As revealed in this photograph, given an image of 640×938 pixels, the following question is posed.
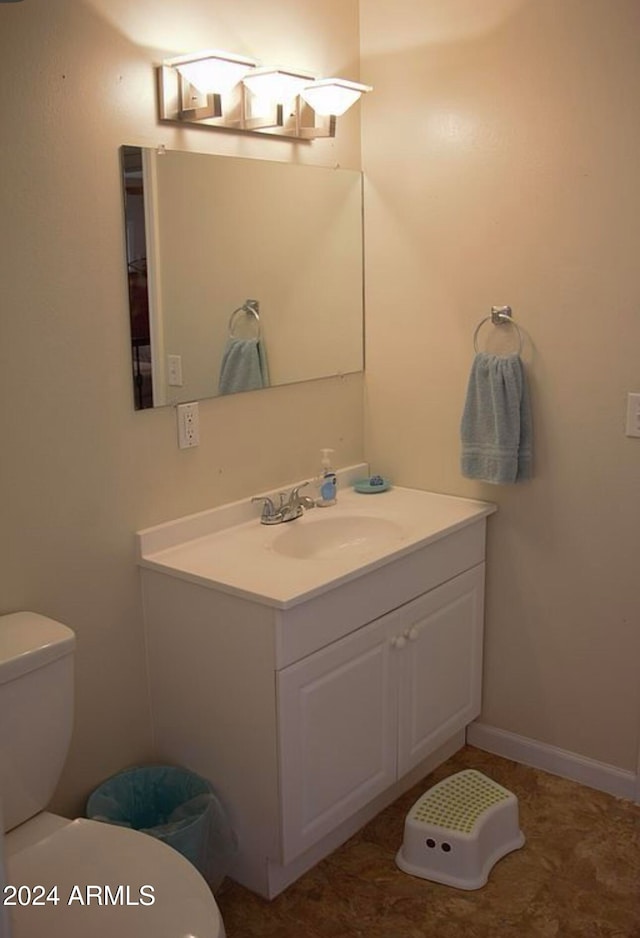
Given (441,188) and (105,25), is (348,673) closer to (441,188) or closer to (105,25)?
(441,188)

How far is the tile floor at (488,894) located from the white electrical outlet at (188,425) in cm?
111

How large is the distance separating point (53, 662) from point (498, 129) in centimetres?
179

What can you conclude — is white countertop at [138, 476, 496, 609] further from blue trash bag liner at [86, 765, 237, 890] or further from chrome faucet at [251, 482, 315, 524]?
blue trash bag liner at [86, 765, 237, 890]

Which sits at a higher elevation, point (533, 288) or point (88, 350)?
point (533, 288)

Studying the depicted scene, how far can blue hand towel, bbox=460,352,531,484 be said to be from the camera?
8.25 ft

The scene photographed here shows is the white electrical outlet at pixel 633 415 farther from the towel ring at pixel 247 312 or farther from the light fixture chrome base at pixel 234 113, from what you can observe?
the light fixture chrome base at pixel 234 113

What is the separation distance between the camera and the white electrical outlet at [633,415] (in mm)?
2375

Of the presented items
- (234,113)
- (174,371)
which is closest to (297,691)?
(174,371)

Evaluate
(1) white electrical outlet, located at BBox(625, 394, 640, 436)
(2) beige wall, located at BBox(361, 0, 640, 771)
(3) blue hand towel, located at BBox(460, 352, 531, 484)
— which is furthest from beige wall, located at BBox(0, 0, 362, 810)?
(1) white electrical outlet, located at BBox(625, 394, 640, 436)

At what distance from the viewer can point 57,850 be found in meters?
1.80

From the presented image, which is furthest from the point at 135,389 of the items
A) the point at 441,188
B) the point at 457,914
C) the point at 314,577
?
the point at 457,914

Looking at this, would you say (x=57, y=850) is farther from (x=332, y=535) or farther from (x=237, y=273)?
(x=237, y=273)

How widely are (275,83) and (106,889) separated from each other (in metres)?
1.93

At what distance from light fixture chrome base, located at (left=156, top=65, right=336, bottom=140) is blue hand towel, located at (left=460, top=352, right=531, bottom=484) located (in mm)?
804
